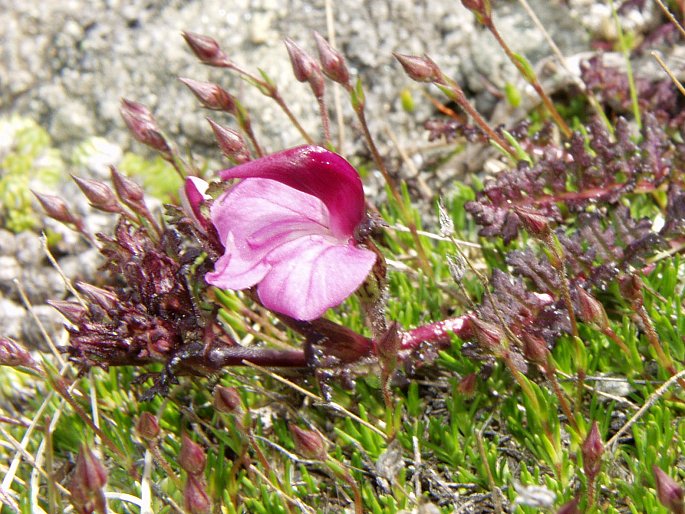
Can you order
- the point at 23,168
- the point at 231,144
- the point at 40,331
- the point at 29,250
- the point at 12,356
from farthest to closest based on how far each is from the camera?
1. the point at 23,168
2. the point at 29,250
3. the point at 40,331
4. the point at 231,144
5. the point at 12,356

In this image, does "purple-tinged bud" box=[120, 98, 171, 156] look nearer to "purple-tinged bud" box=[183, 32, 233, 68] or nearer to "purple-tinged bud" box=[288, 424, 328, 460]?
"purple-tinged bud" box=[183, 32, 233, 68]

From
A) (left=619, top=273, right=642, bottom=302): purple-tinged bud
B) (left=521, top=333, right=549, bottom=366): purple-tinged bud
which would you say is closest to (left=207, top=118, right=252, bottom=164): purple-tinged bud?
(left=521, top=333, right=549, bottom=366): purple-tinged bud

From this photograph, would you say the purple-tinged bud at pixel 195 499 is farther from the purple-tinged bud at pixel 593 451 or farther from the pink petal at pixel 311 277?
the purple-tinged bud at pixel 593 451

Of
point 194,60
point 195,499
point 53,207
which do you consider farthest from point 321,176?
point 194,60

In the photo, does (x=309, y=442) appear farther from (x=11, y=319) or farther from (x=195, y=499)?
(x=11, y=319)

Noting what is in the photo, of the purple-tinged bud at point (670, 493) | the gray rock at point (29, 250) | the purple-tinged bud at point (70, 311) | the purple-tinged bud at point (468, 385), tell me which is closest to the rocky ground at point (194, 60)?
the gray rock at point (29, 250)

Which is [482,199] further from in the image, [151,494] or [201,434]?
[151,494]
